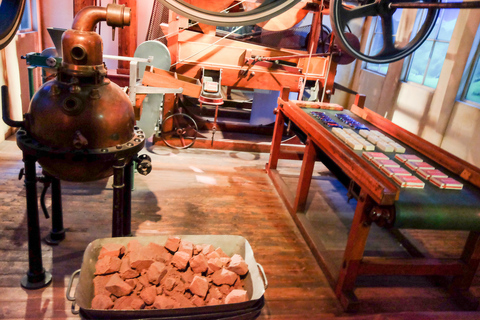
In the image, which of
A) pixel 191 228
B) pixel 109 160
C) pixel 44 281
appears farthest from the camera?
pixel 191 228

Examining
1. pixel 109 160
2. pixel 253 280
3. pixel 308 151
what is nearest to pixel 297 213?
pixel 308 151

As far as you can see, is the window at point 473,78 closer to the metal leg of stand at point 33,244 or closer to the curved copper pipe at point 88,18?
the curved copper pipe at point 88,18

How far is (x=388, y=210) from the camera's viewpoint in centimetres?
222

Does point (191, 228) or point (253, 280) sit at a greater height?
point (253, 280)

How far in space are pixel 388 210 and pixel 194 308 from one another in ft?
4.48

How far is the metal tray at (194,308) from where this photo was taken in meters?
1.57

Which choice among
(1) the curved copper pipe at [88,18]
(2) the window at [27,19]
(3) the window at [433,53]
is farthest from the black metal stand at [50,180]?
(3) the window at [433,53]

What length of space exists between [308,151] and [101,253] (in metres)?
2.21

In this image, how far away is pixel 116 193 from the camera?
2232 millimetres

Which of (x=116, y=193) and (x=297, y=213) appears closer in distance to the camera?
(x=116, y=193)

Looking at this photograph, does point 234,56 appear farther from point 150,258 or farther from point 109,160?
point 150,258

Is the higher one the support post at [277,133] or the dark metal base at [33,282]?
the support post at [277,133]

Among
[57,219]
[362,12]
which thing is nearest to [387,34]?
[362,12]

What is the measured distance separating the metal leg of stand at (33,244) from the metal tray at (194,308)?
61cm
